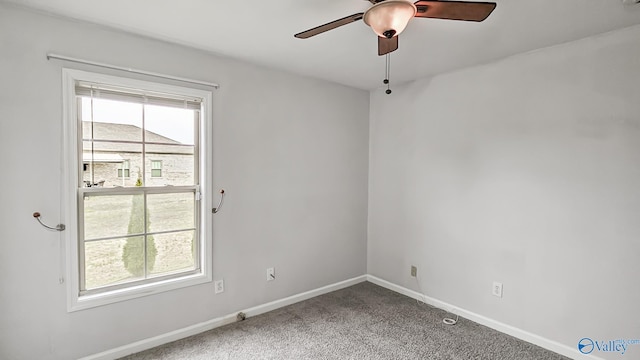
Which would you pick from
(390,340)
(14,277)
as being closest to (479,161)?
(390,340)

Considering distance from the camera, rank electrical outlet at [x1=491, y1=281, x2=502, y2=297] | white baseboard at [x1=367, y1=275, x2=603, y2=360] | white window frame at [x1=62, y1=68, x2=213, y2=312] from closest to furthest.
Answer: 1. white window frame at [x1=62, y1=68, x2=213, y2=312]
2. white baseboard at [x1=367, y1=275, x2=603, y2=360]
3. electrical outlet at [x1=491, y1=281, x2=502, y2=297]

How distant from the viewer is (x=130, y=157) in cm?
240

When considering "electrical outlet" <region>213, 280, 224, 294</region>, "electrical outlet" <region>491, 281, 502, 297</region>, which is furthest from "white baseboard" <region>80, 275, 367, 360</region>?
"electrical outlet" <region>491, 281, 502, 297</region>

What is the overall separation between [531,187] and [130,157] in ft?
10.3

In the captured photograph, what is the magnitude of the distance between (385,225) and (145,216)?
2.47 meters

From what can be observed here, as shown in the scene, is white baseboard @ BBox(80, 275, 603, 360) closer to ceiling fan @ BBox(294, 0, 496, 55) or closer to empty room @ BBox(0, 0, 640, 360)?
empty room @ BBox(0, 0, 640, 360)

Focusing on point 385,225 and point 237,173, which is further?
point 385,225


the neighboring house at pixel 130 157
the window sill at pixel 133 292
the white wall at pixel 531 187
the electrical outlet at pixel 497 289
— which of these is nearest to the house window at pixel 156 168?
the neighboring house at pixel 130 157

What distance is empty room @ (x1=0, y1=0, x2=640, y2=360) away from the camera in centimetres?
199

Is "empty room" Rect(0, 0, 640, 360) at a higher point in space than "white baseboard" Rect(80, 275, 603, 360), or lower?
higher

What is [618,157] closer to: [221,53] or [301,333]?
[301,333]

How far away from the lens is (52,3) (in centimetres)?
188

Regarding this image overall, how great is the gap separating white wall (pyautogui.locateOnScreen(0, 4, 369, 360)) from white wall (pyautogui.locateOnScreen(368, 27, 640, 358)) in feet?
2.41

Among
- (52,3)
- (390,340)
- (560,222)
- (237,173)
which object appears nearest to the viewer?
(52,3)
